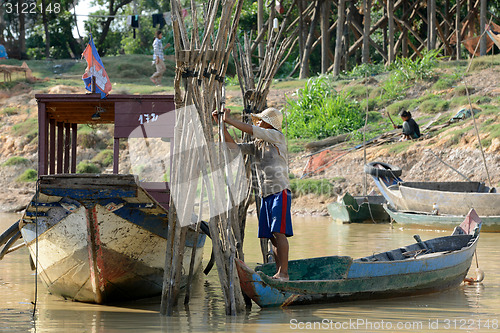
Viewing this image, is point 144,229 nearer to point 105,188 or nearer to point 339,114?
point 105,188

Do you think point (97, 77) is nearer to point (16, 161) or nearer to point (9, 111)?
point (16, 161)

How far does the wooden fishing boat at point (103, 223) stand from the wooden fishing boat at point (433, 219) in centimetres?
661

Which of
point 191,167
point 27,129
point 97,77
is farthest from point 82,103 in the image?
point 27,129

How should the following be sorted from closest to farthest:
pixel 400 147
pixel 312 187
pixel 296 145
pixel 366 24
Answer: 1. pixel 312 187
2. pixel 400 147
3. pixel 296 145
4. pixel 366 24

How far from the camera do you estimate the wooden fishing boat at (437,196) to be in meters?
11.8

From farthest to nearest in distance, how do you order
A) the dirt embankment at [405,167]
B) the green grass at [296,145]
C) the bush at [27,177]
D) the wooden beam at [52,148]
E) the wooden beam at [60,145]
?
the bush at [27,177] → the green grass at [296,145] → the dirt embankment at [405,167] → the wooden beam at [60,145] → the wooden beam at [52,148]

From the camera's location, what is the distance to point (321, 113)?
59.2 ft

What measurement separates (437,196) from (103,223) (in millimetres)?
8076

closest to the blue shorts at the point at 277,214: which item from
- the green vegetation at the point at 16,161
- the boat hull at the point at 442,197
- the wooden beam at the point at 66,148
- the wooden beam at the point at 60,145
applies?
the wooden beam at the point at 60,145

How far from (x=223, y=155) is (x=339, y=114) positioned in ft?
41.6

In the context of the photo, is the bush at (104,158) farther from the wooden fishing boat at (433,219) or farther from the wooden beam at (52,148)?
the wooden beam at (52,148)

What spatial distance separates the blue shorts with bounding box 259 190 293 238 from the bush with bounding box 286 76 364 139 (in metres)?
12.1

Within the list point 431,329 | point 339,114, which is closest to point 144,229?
point 431,329

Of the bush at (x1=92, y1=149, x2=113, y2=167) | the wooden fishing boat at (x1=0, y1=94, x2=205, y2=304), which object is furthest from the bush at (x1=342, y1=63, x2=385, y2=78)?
the wooden fishing boat at (x1=0, y1=94, x2=205, y2=304)
